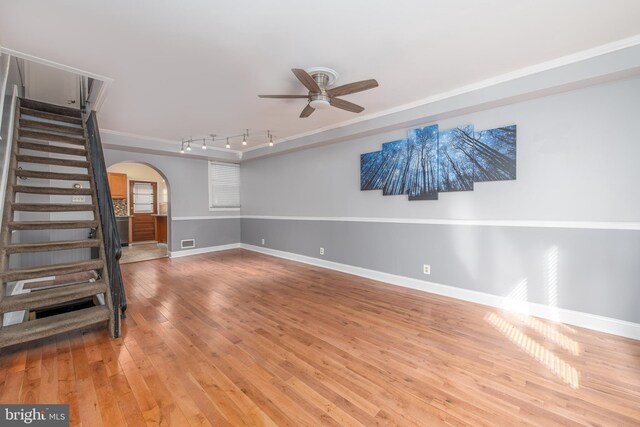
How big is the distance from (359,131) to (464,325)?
3.09 metres

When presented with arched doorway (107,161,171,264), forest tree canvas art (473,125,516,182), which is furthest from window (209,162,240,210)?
forest tree canvas art (473,125,516,182)

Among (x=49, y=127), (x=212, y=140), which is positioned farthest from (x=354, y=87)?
(x=49, y=127)

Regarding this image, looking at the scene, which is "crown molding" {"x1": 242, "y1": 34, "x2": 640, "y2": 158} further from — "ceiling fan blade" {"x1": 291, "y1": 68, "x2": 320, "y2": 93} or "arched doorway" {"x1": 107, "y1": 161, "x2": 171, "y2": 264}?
"arched doorway" {"x1": 107, "y1": 161, "x2": 171, "y2": 264}

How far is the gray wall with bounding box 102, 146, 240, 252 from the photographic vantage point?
6.29 metres

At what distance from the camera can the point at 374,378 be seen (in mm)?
1982

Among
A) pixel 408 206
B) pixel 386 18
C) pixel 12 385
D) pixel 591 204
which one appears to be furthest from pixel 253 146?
pixel 591 204

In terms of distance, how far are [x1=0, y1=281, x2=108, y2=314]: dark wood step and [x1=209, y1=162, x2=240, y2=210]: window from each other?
4.53m

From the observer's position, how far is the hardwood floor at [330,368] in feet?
5.44

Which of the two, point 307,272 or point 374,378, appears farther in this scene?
point 307,272

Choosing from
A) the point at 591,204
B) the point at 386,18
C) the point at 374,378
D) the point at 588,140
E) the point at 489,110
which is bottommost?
the point at 374,378

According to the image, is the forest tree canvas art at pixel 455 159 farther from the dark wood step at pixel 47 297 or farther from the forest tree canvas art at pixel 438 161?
the dark wood step at pixel 47 297

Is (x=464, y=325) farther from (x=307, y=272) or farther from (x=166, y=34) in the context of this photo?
(x=166, y=34)

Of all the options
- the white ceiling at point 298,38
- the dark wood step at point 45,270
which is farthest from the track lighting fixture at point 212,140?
the dark wood step at point 45,270

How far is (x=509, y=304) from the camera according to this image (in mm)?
3199
